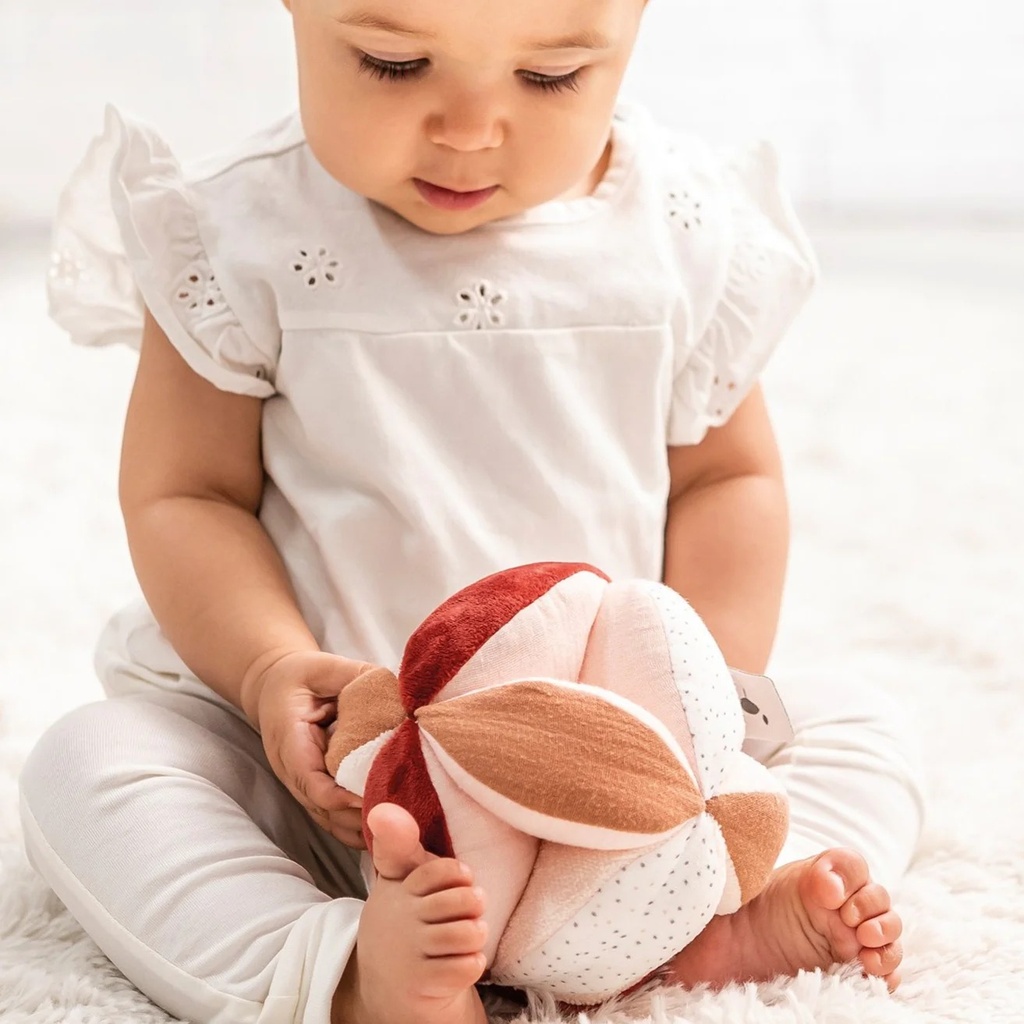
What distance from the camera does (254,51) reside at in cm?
209

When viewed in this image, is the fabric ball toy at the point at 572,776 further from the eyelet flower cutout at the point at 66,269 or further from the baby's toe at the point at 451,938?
the eyelet flower cutout at the point at 66,269

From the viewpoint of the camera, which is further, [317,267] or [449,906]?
[317,267]

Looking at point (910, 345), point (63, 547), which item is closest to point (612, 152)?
point (63, 547)

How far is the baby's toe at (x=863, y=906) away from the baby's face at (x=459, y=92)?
407 millimetres

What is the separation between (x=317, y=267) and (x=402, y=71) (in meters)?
0.15

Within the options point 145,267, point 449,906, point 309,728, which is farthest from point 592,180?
point 449,906

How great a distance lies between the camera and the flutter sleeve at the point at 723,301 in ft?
3.10

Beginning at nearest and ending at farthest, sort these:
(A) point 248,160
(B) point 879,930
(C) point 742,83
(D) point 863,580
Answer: (B) point 879,930 < (A) point 248,160 < (D) point 863,580 < (C) point 742,83

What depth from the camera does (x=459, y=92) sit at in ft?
2.52

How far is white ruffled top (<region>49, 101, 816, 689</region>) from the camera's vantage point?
88 cm

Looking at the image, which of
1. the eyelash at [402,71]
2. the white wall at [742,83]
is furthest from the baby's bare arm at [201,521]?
the white wall at [742,83]

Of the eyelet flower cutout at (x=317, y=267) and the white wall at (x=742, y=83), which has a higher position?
the eyelet flower cutout at (x=317, y=267)

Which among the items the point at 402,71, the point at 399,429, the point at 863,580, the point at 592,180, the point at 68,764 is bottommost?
the point at 863,580

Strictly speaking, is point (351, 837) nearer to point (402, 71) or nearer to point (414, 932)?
point (414, 932)
